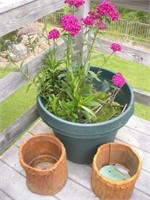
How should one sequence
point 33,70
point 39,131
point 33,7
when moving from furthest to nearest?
point 39,131, point 33,70, point 33,7

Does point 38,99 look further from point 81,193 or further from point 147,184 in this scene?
point 147,184

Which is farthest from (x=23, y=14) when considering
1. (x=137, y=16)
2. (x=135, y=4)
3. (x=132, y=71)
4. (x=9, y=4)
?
(x=137, y=16)

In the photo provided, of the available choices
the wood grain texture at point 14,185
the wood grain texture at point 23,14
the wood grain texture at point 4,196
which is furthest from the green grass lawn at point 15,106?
the wood grain texture at point 23,14

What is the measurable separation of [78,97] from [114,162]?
443 mm

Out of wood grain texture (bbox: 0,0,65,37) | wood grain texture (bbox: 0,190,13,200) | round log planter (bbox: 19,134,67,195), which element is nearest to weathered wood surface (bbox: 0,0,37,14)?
wood grain texture (bbox: 0,0,65,37)

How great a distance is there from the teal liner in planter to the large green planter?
0.11m

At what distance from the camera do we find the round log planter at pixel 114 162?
4.19ft

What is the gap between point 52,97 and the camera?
1519 millimetres

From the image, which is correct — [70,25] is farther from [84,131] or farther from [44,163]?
[44,163]

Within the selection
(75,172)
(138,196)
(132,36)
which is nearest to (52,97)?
(75,172)

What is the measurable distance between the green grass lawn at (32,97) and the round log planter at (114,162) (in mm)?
965

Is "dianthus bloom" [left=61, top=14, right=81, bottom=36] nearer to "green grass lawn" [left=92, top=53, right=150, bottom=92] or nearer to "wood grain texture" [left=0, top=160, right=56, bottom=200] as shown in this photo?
"wood grain texture" [left=0, top=160, right=56, bottom=200]

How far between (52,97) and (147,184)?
698 millimetres

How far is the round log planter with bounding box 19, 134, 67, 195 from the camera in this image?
4.33 ft
